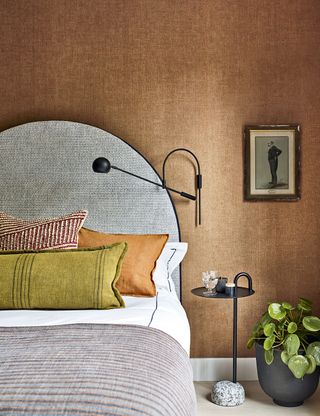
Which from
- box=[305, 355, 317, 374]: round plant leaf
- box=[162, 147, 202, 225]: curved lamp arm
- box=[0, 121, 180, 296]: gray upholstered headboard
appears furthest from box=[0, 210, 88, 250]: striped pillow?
box=[305, 355, 317, 374]: round plant leaf

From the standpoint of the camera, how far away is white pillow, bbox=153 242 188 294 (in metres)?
3.07

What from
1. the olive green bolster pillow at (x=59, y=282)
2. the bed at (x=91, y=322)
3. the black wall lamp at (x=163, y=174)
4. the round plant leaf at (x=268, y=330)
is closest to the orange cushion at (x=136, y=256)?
the bed at (x=91, y=322)

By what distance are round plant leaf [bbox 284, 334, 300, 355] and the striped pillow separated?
1.21 m

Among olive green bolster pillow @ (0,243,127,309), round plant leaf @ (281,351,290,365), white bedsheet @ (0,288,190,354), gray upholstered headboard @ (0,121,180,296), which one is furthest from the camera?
gray upholstered headboard @ (0,121,180,296)

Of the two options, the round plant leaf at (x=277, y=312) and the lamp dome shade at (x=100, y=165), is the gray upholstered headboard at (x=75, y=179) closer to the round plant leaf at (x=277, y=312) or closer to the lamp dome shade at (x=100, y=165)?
the lamp dome shade at (x=100, y=165)

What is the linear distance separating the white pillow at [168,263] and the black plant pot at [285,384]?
65cm

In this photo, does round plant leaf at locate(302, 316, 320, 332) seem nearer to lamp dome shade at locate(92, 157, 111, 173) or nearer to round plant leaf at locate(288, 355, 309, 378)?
round plant leaf at locate(288, 355, 309, 378)

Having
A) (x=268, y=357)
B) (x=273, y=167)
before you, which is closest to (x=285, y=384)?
(x=268, y=357)

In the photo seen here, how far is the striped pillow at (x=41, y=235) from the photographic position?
282 centimetres

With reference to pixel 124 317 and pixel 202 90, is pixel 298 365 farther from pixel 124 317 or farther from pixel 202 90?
pixel 202 90

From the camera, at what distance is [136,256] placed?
2.93 meters

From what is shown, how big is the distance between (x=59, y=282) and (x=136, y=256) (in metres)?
0.54

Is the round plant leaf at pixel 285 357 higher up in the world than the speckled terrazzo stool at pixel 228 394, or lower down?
higher up

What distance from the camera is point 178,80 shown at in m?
3.48
